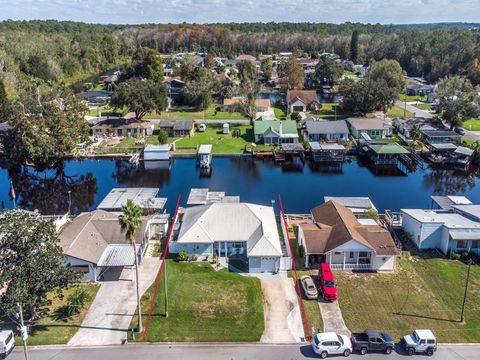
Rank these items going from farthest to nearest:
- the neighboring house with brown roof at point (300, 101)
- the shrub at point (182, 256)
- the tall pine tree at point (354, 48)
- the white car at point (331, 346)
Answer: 1. the tall pine tree at point (354, 48)
2. the neighboring house with brown roof at point (300, 101)
3. the shrub at point (182, 256)
4. the white car at point (331, 346)

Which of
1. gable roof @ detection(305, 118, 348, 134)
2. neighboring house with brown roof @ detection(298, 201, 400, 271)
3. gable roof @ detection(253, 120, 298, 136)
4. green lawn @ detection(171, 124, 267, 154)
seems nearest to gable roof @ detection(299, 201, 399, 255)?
neighboring house with brown roof @ detection(298, 201, 400, 271)

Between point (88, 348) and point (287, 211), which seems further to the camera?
point (287, 211)

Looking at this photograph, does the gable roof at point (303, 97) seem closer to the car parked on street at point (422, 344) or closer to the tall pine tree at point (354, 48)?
the car parked on street at point (422, 344)

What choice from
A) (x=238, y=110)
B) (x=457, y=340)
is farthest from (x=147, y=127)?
(x=457, y=340)

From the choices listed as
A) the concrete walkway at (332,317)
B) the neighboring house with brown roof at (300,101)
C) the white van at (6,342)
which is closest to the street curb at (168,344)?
the white van at (6,342)

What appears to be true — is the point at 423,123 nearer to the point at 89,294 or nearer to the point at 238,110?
the point at 238,110

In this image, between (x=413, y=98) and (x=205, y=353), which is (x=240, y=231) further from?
(x=413, y=98)

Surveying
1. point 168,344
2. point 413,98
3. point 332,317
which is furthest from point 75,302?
point 413,98
